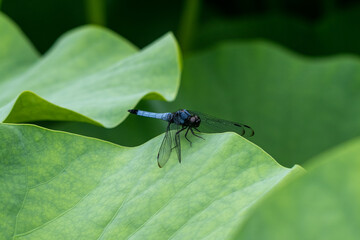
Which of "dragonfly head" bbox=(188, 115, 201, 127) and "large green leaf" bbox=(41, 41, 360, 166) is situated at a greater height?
"dragonfly head" bbox=(188, 115, 201, 127)

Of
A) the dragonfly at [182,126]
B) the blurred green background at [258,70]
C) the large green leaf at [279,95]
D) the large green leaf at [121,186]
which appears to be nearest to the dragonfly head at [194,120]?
the dragonfly at [182,126]

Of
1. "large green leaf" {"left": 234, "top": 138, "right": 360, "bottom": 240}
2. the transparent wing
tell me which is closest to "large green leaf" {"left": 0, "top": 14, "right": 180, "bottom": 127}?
the transparent wing

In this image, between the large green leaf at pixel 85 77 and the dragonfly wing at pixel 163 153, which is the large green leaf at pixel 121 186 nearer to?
the dragonfly wing at pixel 163 153

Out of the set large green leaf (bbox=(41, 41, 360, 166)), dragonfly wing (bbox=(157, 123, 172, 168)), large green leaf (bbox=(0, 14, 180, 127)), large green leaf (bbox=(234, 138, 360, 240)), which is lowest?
large green leaf (bbox=(41, 41, 360, 166))

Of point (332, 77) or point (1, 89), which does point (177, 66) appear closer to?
point (1, 89)

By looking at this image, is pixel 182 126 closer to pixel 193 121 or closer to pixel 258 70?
pixel 193 121

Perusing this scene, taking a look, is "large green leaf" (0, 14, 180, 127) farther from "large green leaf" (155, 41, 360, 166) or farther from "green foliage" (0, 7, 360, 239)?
"large green leaf" (155, 41, 360, 166)

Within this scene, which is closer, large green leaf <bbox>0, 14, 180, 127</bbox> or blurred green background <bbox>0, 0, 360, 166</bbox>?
large green leaf <bbox>0, 14, 180, 127</bbox>
